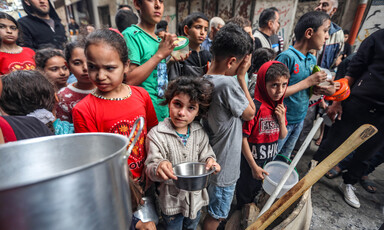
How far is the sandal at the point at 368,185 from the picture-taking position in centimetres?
253

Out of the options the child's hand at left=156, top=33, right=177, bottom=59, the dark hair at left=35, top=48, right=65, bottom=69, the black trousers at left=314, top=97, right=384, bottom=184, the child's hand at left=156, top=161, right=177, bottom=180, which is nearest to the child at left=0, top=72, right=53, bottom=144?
the child's hand at left=156, top=161, right=177, bottom=180

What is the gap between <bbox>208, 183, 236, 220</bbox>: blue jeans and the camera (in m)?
1.57

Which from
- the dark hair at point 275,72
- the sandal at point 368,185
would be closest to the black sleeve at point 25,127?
the dark hair at point 275,72

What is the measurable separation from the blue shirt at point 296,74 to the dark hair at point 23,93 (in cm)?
231

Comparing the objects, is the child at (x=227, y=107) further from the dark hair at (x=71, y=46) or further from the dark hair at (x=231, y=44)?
the dark hair at (x=71, y=46)

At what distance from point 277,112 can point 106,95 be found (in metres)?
1.58

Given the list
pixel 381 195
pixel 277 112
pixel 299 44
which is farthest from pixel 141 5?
pixel 381 195

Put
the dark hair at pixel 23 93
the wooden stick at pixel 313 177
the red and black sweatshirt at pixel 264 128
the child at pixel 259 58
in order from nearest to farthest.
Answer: the wooden stick at pixel 313 177 → the dark hair at pixel 23 93 → the red and black sweatshirt at pixel 264 128 → the child at pixel 259 58

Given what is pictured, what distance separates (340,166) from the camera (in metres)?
2.72

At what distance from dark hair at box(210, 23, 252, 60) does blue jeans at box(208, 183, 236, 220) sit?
1133 millimetres

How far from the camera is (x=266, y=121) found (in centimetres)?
180

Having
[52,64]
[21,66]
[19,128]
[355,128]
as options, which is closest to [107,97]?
[19,128]

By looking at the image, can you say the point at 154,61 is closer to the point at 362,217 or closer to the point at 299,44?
the point at 299,44

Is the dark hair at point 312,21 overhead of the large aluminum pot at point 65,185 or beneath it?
overhead
